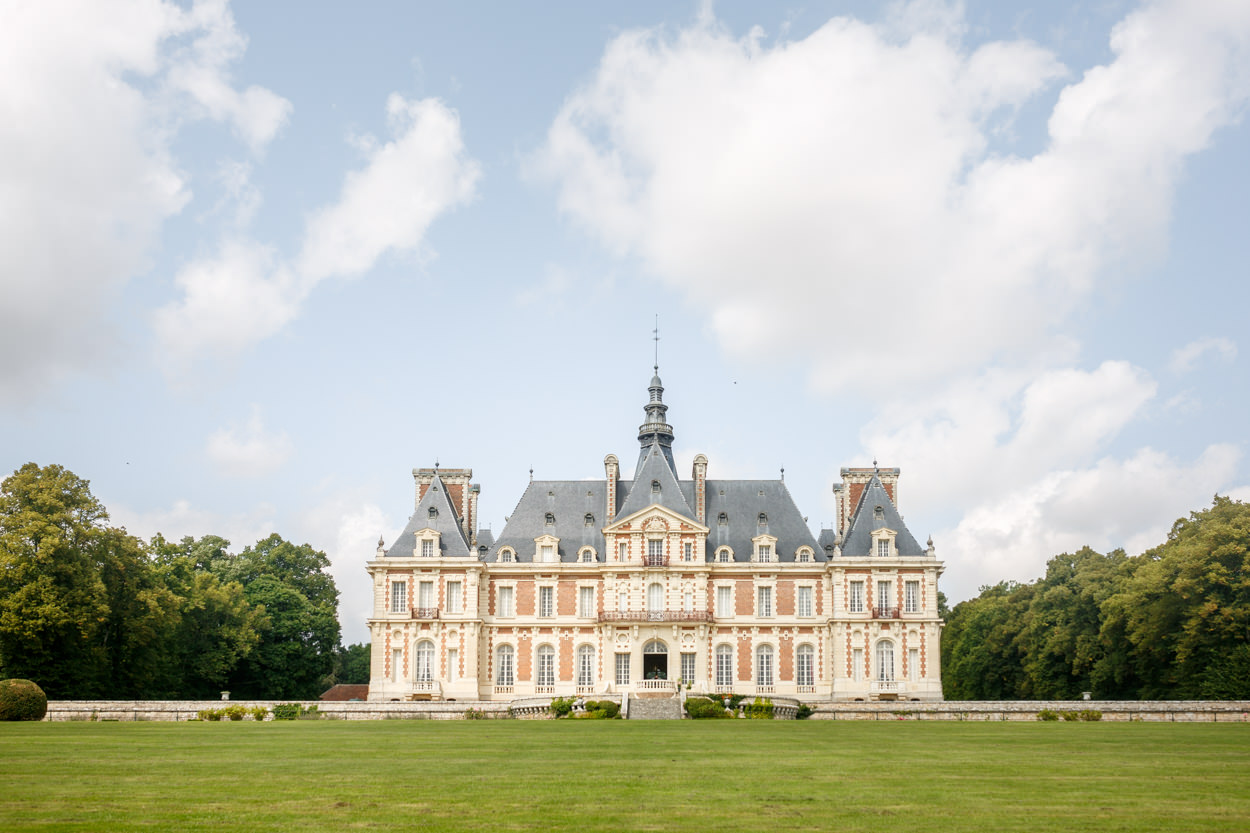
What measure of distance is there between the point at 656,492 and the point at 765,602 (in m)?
7.70

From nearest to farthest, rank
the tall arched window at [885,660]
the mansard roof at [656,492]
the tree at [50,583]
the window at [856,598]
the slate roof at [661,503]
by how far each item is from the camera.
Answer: the tree at [50,583] → the tall arched window at [885,660] → the window at [856,598] → the mansard roof at [656,492] → the slate roof at [661,503]

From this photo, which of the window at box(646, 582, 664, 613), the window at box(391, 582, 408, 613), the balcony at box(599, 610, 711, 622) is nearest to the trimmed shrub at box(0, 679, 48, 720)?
the window at box(391, 582, 408, 613)

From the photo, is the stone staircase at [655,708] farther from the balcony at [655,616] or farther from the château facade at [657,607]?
the balcony at [655,616]

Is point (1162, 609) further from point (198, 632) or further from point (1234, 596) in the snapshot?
point (198, 632)

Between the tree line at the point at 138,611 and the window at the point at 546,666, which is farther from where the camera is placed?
the window at the point at 546,666

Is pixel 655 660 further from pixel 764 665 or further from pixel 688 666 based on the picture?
pixel 764 665

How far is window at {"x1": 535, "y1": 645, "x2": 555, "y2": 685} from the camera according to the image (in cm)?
5359

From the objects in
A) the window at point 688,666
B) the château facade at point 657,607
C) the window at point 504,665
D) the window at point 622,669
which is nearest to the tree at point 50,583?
the château facade at point 657,607

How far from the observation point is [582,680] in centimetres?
5319

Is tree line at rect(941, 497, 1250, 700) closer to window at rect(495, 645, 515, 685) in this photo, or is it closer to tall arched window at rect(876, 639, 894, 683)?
tall arched window at rect(876, 639, 894, 683)

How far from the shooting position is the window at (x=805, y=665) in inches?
2092

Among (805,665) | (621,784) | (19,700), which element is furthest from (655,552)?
(621,784)

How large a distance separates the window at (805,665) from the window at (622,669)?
8330 millimetres

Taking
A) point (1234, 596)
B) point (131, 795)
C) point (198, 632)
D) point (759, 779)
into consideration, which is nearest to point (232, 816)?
point (131, 795)
